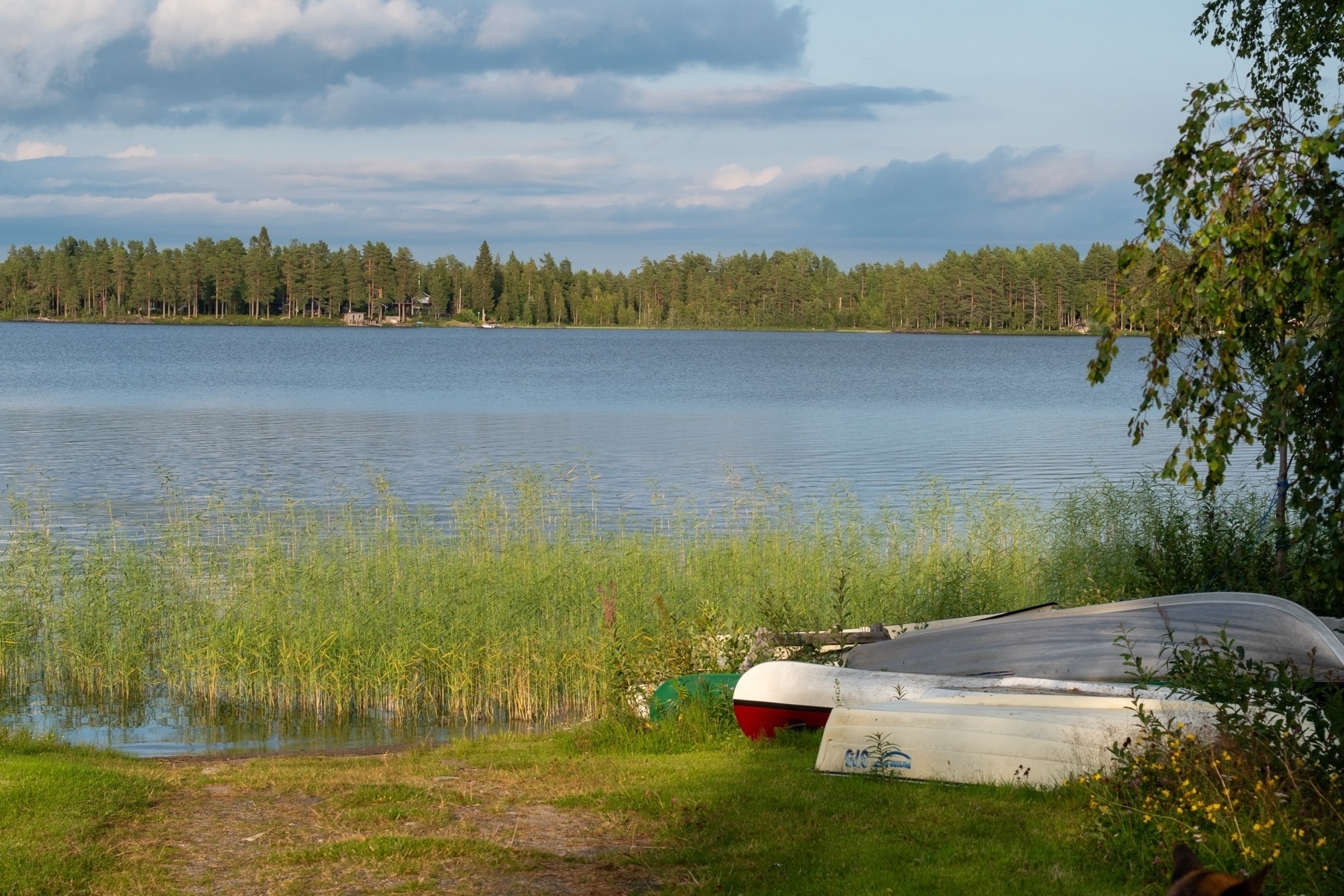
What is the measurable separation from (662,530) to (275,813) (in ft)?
39.9

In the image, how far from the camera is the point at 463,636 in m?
12.9

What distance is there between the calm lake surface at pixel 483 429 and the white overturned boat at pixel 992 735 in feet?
16.2

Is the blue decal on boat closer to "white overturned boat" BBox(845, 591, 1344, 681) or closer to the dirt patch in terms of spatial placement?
the dirt patch

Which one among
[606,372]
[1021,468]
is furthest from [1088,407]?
[606,372]

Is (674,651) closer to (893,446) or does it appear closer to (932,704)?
(932,704)

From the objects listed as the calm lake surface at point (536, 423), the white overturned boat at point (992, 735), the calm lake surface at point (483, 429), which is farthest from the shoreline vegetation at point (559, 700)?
the calm lake surface at point (536, 423)

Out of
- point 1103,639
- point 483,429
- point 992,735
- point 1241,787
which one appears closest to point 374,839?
point 992,735

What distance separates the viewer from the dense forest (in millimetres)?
164500

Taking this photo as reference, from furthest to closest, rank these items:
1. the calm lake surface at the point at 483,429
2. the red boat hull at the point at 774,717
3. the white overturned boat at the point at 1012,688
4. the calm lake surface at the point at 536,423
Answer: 1. the calm lake surface at the point at 536,423
2. the calm lake surface at the point at 483,429
3. the red boat hull at the point at 774,717
4. the white overturned boat at the point at 1012,688

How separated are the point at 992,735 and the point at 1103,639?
6.72 feet

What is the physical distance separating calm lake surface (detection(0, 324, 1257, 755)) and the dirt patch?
3310mm

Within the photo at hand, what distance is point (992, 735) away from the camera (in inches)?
299

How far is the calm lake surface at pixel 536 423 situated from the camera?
26.9 m

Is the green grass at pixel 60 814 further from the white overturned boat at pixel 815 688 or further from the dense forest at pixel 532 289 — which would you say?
the dense forest at pixel 532 289
